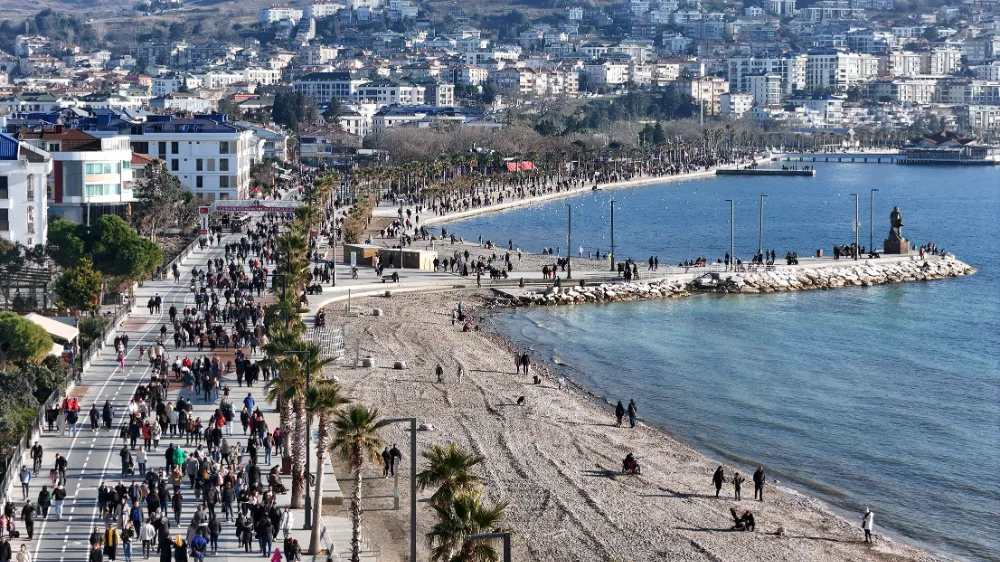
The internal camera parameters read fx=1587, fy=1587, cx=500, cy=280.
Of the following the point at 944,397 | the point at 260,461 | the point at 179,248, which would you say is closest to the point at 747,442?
the point at 944,397

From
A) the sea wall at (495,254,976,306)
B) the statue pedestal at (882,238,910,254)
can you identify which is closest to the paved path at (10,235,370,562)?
the sea wall at (495,254,976,306)

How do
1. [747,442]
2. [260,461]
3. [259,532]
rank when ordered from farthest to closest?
[747,442]
[260,461]
[259,532]

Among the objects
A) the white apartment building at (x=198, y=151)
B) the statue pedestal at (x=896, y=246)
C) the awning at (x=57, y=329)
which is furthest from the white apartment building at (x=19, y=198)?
the statue pedestal at (x=896, y=246)

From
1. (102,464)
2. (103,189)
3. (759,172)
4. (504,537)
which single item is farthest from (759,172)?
(504,537)

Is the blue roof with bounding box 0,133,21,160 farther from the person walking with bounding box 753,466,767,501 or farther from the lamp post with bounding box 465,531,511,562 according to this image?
the lamp post with bounding box 465,531,511,562

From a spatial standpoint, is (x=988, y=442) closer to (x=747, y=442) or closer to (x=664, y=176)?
(x=747, y=442)
